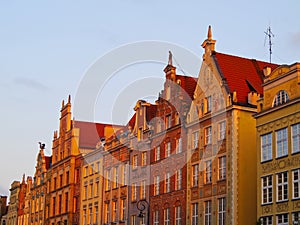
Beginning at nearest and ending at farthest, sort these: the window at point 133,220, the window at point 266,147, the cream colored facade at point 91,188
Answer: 1. the window at point 266,147
2. the window at point 133,220
3. the cream colored facade at point 91,188

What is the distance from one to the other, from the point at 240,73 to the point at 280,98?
9.41 metres

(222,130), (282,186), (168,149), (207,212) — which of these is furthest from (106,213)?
(282,186)

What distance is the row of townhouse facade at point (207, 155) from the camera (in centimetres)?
4284

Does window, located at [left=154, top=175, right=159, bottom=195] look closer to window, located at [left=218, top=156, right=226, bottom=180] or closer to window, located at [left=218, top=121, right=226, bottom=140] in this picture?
window, located at [left=218, top=156, right=226, bottom=180]

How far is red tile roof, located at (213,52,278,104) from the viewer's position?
166ft

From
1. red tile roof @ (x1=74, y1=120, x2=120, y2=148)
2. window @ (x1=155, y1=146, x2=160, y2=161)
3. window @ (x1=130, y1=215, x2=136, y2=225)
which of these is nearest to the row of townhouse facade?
window @ (x1=130, y1=215, x2=136, y2=225)

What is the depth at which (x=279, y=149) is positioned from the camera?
43.0 m

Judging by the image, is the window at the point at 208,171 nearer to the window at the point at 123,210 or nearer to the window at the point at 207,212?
the window at the point at 207,212

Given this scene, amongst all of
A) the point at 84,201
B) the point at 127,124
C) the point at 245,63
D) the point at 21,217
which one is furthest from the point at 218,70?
the point at 21,217

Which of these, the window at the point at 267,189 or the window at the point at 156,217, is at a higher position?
the window at the point at 267,189

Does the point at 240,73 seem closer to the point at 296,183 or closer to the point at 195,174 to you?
the point at 195,174

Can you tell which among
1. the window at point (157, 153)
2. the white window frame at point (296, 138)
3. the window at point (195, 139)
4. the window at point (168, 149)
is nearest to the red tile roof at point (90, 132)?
the window at point (157, 153)

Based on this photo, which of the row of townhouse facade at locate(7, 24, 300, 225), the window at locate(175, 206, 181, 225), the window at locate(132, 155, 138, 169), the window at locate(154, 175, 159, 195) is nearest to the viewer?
the row of townhouse facade at locate(7, 24, 300, 225)

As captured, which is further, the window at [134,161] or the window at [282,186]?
the window at [134,161]
